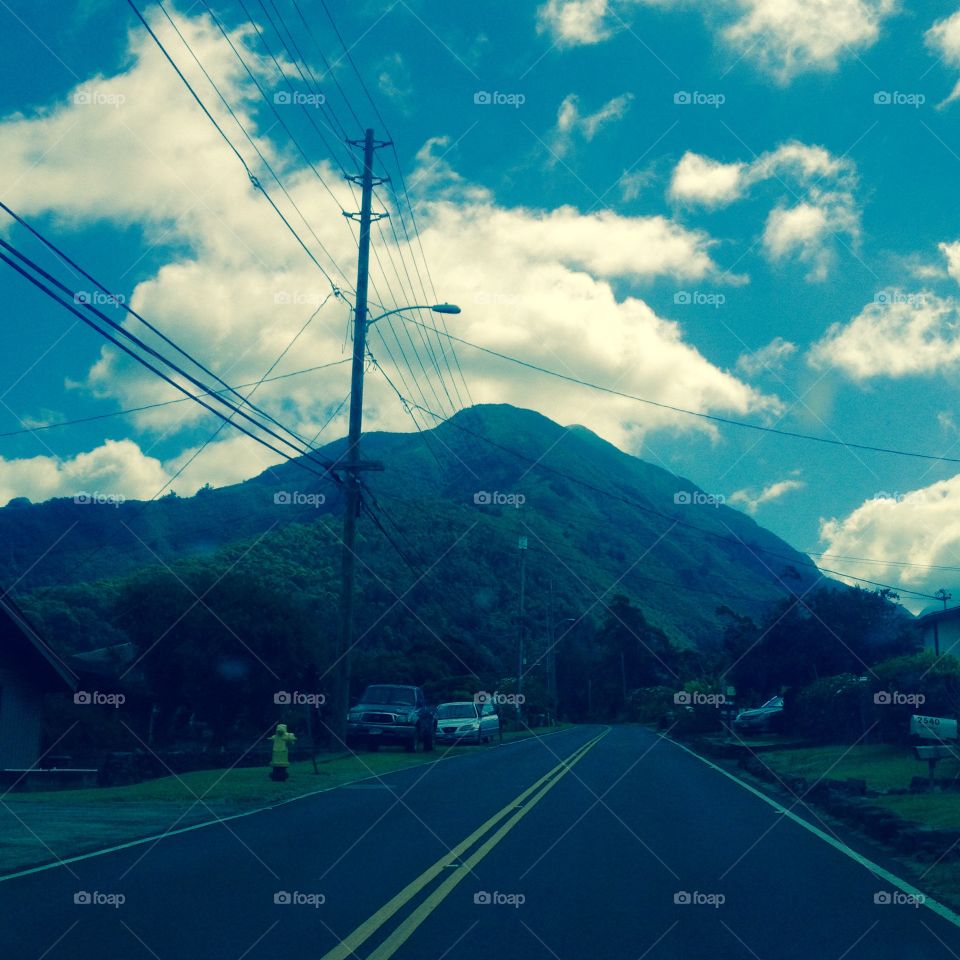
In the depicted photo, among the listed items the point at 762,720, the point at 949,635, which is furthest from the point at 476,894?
the point at 949,635

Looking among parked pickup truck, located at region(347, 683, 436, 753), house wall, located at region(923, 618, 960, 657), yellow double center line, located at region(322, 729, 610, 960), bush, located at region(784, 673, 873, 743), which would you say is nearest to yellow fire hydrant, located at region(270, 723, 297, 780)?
yellow double center line, located at region(322, 729, 610, 960)

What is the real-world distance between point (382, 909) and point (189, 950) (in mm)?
1621

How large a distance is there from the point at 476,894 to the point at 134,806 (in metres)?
9.08

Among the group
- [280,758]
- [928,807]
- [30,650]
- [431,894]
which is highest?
[30,650]

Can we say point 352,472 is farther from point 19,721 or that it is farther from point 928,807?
point 928,807

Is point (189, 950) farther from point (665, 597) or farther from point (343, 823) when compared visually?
point (665, 597)

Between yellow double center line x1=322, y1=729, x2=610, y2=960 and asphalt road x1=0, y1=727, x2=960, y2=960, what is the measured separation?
0.08 ft

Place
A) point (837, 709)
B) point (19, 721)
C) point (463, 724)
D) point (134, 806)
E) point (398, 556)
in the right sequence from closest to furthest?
1. point (134, 806)
2. point (19, 721)
3. point (837, 709)
4. point (463, 724)
5. point (398, 556)

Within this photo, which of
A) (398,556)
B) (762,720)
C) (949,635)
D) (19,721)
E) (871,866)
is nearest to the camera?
(871,866)

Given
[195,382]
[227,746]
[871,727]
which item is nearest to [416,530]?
[227,746]

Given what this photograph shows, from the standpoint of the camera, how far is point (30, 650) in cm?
2856

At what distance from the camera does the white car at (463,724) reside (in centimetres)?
4378

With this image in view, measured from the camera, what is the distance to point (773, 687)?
168ft

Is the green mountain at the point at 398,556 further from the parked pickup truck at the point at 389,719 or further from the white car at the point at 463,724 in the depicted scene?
the parked pickup truck at the point at 389,719
